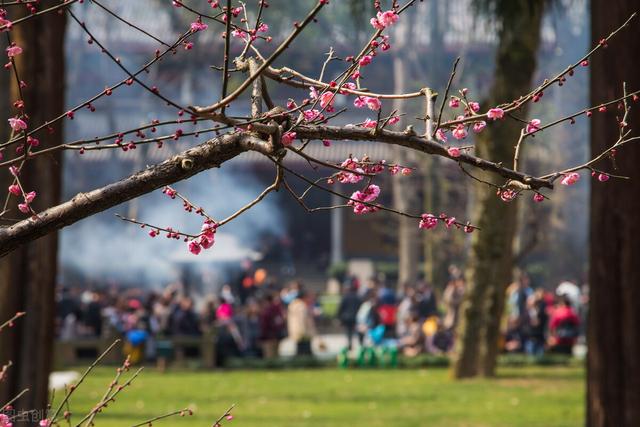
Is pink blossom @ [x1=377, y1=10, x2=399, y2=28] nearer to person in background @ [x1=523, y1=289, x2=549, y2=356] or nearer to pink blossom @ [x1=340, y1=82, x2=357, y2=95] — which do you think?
pink blossom @ [x1=340, y1=82, x2=357, y2=95]

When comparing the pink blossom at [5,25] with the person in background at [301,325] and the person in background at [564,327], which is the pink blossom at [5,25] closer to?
the person in background at [301,325]

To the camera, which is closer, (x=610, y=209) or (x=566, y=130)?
(x=610, y=209)

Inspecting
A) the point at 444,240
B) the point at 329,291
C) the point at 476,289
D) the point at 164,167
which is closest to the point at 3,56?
the point at 164,167

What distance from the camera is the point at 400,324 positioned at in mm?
24547

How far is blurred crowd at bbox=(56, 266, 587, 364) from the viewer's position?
843 inches

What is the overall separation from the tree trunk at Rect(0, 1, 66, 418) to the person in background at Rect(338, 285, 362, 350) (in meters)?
14.6

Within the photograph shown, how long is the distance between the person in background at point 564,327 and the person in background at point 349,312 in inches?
141

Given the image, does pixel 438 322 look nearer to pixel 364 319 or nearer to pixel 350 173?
pixel 364 319

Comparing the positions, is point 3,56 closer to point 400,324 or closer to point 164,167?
point 164,167

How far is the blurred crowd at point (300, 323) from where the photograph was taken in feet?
70.2

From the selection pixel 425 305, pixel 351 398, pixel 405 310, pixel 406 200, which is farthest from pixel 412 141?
pixel 406 200

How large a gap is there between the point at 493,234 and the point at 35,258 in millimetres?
9705

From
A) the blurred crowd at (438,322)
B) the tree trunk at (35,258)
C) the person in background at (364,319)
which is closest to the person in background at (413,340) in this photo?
the blurred crowd at (438,322)

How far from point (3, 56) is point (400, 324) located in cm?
1693
